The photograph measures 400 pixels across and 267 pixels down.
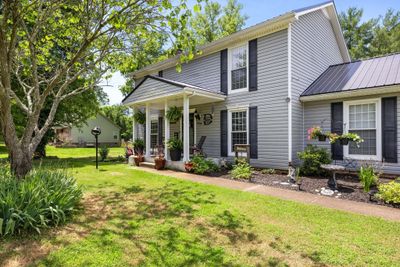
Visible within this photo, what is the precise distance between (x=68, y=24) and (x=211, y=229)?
610 centimetres

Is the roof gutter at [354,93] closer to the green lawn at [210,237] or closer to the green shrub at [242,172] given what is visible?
the green shrub at [242,172]

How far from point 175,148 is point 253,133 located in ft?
10.6

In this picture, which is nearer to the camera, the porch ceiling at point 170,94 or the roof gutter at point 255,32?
the roof gutter at point 255,32

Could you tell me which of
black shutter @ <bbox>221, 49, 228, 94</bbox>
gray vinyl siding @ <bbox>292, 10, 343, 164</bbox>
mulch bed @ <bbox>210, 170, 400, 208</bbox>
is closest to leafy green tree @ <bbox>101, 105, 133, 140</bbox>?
black shutter @ <bbox>221, 49, 228, 94</bbox>

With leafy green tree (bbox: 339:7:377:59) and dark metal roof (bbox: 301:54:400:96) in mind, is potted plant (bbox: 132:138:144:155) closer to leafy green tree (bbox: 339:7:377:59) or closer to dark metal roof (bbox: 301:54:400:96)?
dark metal roof (bbox: 301:54:400:96)

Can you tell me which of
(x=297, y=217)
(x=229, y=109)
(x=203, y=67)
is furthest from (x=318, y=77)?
(x=297, y=217)

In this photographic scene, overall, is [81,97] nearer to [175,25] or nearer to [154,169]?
[154,169]

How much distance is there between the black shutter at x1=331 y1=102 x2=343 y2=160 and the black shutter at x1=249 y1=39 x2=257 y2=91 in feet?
9.86

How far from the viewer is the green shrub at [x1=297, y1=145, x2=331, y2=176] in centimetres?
811

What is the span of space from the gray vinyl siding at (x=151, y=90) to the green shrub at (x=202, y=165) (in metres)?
2.83

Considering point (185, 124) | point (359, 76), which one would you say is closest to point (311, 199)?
point (185, 124)

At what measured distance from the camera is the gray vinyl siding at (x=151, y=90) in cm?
997

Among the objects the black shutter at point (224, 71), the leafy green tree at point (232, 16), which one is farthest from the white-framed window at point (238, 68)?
the leafy green tree at point (232, 16)

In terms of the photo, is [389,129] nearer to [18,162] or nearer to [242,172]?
[242,172]
